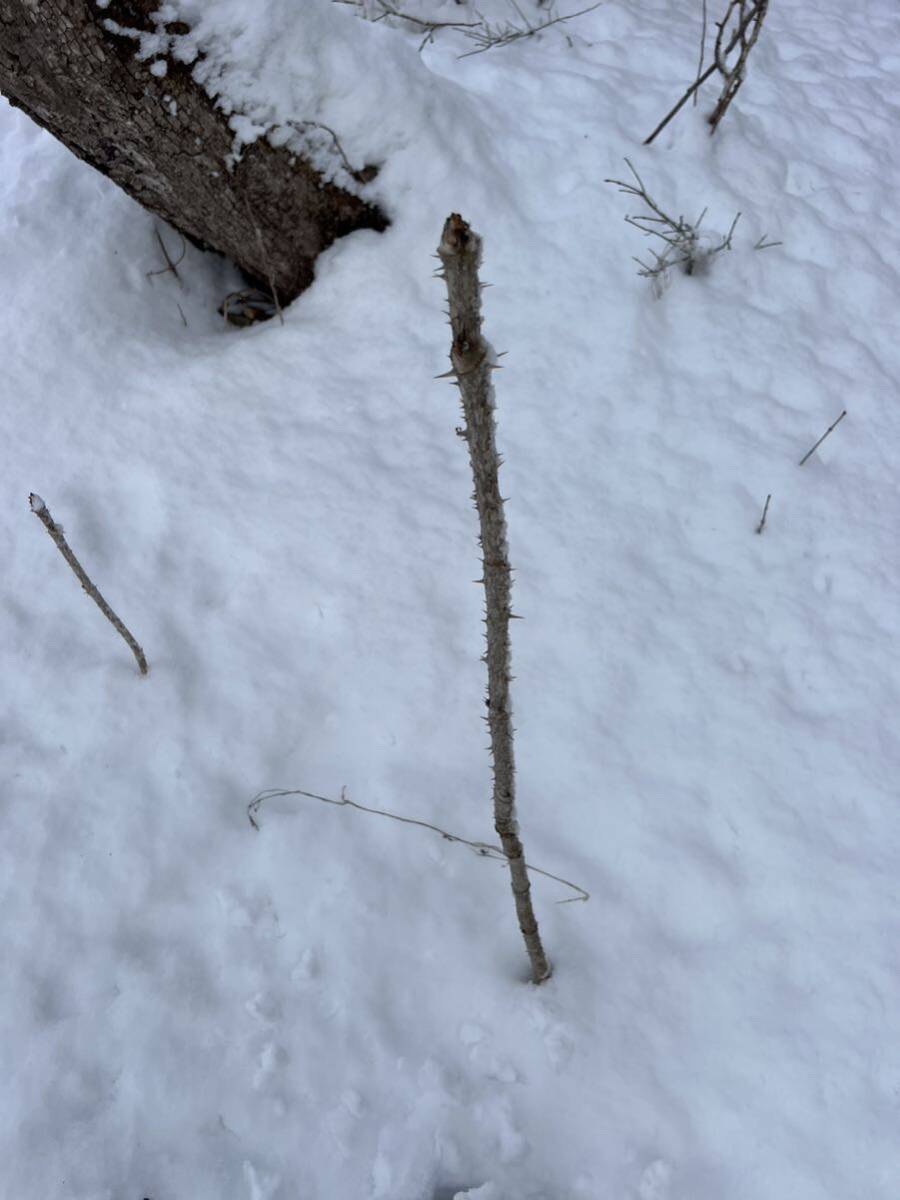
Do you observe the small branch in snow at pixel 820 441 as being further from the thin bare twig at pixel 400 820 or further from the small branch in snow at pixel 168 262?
the small branch in snow at pixel 168 262

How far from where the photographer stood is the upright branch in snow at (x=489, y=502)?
2.08ft

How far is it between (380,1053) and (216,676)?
70 cm

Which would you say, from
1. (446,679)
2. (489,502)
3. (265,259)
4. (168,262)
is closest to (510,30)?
(265,259)

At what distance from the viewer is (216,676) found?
1.53 m

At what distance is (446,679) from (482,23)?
2312 millimetres

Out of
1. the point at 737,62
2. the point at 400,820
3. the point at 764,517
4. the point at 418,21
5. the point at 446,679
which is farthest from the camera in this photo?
the point at 418,21

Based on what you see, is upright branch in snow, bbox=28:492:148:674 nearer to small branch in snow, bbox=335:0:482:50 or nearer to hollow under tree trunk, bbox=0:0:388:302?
hollow under tree trunk, bbox=0:0:388:302

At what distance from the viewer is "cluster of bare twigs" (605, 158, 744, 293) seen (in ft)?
6.79

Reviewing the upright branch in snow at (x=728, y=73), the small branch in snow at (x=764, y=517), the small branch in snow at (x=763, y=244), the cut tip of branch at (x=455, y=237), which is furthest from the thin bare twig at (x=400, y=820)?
the upright branch in snow at (x=728, y=73)

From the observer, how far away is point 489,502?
823 mm

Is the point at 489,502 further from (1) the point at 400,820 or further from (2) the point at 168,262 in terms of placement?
(2) the point at 168,262

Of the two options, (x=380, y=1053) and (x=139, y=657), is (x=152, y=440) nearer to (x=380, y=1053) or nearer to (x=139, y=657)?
(x=139, y=657)

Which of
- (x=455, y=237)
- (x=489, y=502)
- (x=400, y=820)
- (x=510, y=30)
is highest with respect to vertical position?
(x=455, y=237)

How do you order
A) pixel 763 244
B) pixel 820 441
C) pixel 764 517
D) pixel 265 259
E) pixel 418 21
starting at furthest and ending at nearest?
pixel 418 21 < pixel 763 244 < pixel 265 259 < pixel 820 441 < pixel 764 517
